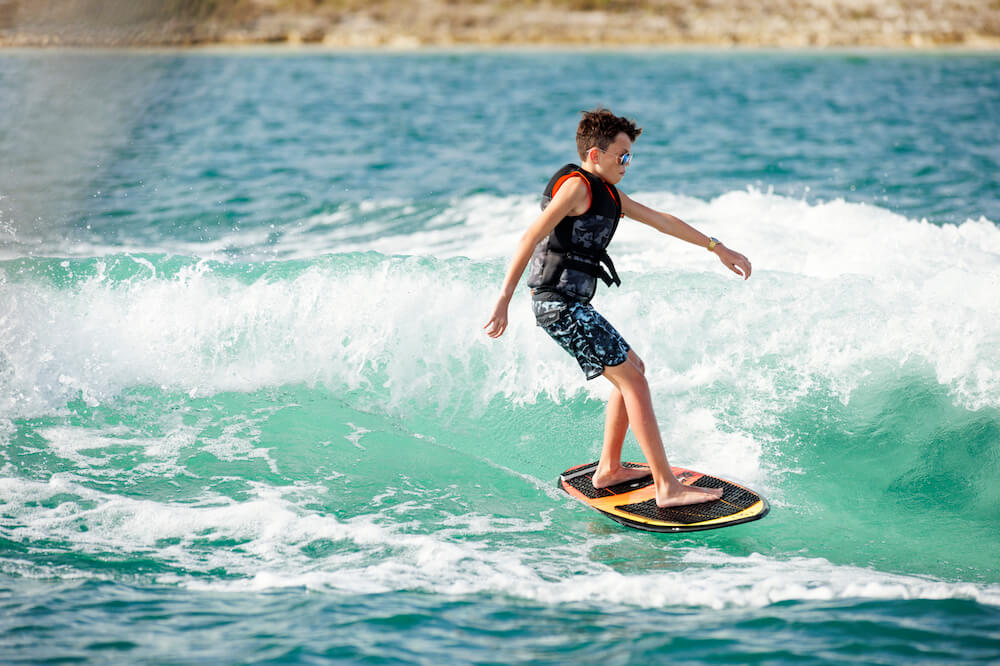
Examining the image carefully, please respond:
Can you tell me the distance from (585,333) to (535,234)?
58cm

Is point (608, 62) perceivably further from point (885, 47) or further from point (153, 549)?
point (153, 549)

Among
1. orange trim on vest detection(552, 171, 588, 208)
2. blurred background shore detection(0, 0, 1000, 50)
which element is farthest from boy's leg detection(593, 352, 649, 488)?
blurred background shore detection(0, 0, 1000, 50)

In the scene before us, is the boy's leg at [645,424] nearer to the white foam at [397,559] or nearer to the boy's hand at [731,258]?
the white foam at [397,559]

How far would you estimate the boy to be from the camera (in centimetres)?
467

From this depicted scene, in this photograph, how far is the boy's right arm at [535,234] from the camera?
4.63 m

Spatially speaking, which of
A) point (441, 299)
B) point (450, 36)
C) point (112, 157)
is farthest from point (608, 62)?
point (441, 299)

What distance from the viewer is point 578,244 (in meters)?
4.84

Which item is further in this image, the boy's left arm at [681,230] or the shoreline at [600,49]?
the shoreline at [600,49]

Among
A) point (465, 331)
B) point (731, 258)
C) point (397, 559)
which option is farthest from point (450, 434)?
point (731, 258)

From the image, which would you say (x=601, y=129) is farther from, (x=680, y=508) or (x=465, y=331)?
(x=465, y=331)

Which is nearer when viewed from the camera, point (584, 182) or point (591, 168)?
point (584, 182)

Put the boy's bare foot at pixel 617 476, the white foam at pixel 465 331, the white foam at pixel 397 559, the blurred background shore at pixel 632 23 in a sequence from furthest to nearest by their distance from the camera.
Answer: the blurred background shore at pixel 632 23, the white foam at pixel 465 331, the boy's bare foot at pixel 617 476, the white foam at pixel 397 559

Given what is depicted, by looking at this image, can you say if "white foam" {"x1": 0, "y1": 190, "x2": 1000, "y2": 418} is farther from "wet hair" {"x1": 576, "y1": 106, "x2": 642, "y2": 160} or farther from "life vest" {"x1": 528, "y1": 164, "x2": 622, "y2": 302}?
"wet hair" {"x1": 576, "y1": 106, "x2": 642, "y2": 160}

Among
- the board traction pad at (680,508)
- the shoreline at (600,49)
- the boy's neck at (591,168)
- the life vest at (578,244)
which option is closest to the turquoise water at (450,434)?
the board traction pad at (680,508)
